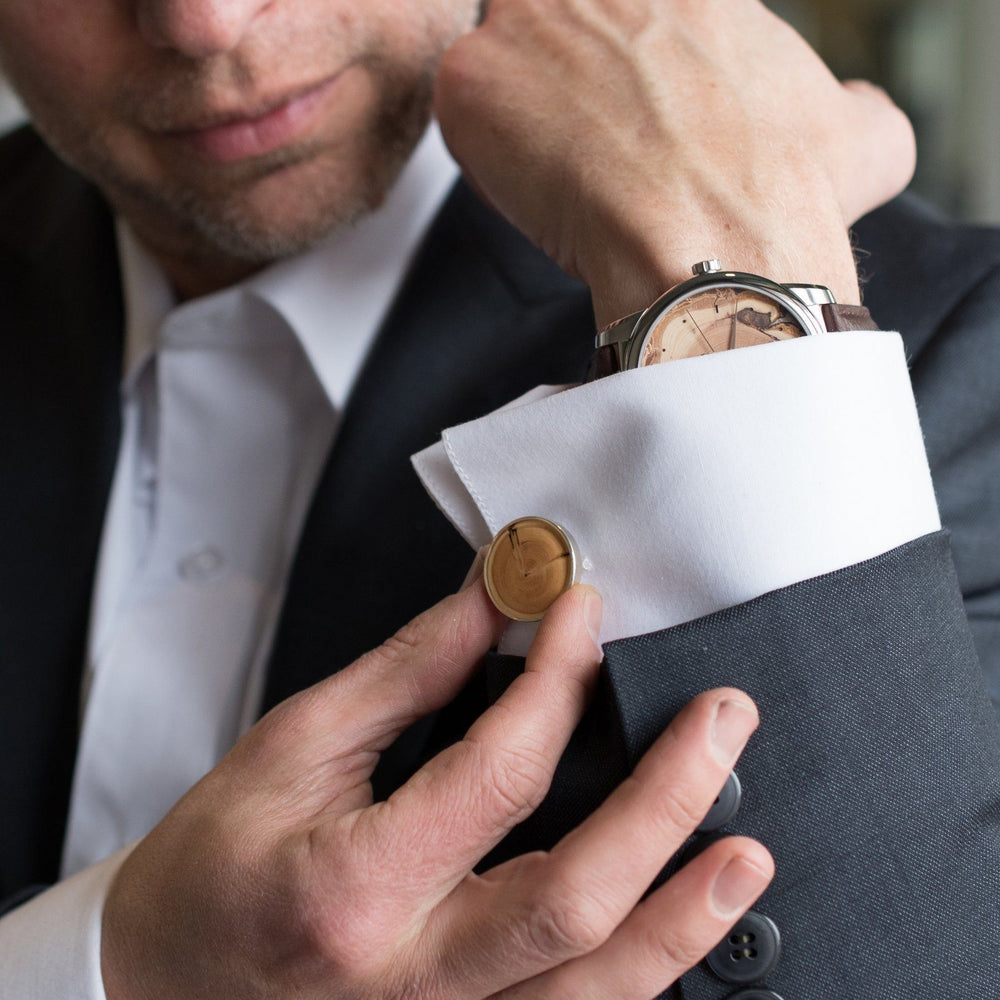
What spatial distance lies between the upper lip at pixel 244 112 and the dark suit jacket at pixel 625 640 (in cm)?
19

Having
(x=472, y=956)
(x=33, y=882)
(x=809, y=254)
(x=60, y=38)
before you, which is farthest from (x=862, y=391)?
(x=33, y=882)

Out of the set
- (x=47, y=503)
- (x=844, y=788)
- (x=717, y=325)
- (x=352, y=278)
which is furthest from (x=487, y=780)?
(x=47, y=503)

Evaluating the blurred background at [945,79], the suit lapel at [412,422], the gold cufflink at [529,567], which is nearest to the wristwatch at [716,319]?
the gold cufflink at [529,567]

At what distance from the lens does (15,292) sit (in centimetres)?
131

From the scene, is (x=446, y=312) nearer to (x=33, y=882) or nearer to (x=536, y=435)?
(x=536, y=435)

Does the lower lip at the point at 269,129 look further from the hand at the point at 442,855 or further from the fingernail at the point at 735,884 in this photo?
the fingernail at the point at 735,884

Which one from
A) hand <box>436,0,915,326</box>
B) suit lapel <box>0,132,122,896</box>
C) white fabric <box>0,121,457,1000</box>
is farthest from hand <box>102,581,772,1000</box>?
suit lapel <box>0,132,122,896</box>

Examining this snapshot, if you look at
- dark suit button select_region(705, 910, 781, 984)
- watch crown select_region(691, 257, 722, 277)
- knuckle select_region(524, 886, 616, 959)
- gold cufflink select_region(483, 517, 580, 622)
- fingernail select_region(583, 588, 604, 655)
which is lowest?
dark suit button select_region(705, 910, 781, 984)

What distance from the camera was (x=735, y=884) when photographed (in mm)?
539

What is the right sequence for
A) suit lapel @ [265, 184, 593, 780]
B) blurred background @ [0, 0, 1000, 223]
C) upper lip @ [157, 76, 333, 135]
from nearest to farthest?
1. suit lapel @ [265, 184, 593, 780]
2. upper lip @ [157, 76, 333, 135]
3. blurred background @ [0, 0, 1000, 223]

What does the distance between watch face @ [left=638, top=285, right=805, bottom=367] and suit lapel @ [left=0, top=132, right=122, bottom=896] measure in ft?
2.54

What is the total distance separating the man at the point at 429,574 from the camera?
57 centimetres

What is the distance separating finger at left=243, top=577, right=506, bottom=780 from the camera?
62cm

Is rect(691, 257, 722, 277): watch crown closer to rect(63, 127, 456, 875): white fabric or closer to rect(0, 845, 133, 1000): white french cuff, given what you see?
rect(63, 127, 456, 875): white fabric
